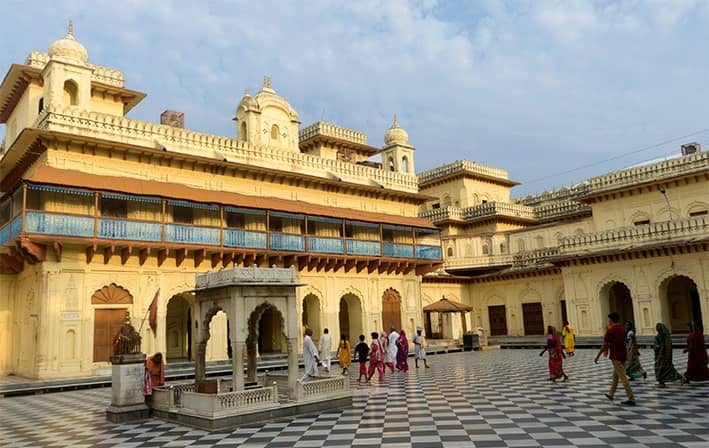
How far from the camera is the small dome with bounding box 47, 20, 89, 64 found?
790 inches

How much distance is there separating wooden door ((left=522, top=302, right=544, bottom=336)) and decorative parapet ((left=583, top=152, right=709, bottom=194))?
7426mm

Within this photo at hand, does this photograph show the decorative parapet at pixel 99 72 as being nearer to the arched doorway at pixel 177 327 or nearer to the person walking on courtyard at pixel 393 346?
the arched doorway at pixel 177 327

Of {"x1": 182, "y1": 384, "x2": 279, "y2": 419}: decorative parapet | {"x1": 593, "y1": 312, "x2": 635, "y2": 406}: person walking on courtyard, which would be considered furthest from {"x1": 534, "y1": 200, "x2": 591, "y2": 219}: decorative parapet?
{"x1": 182, "y1": 384, "x2": 279, "y2": 419}: decorative parapet

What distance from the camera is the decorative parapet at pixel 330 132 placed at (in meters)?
34.4

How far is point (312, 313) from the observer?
2562 cm

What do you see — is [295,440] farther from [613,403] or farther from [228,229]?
[228,229]

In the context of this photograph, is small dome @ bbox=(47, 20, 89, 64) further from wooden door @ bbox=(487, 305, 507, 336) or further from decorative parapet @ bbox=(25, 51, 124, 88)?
wooden door @ bbox=(487, 305, 507, 336)

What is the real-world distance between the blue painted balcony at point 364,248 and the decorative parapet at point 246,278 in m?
13.5

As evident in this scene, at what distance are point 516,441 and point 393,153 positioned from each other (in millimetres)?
24971

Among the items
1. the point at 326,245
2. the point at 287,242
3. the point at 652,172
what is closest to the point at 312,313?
the point at 326,245

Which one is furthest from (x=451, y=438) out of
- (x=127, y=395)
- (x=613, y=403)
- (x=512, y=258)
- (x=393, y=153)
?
(x=512, y=258)

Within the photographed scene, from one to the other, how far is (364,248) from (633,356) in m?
14.1

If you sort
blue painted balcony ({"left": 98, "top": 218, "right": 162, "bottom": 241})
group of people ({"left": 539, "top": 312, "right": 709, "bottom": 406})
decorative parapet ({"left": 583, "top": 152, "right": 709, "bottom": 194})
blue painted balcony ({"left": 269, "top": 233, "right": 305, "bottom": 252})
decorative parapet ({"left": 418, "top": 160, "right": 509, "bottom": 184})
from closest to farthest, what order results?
group of people ({"left": 539, "top": 312, "right": 709, "bottom": 406}) → blue painted balcony ({"left": 98, "top": 218, "right": 162, "bottom": 241}) → blue painted balcony ({"left": 269, "top": 233, "right": 305, "bottom": 252}) → decorative parapet ({"left": 583, "top": 152, "right": 709, "bottom": 194}) → decorative parapet ({"left": 418, "top": 160, "right": 509, "bottom": 184})

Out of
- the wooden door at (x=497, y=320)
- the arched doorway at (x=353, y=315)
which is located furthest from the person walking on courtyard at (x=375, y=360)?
the wooden door at (x=497, y=320)
